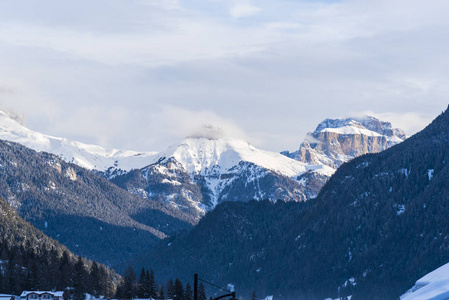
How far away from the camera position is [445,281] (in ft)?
466

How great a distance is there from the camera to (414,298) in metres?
142

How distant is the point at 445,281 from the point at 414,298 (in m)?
5.17
